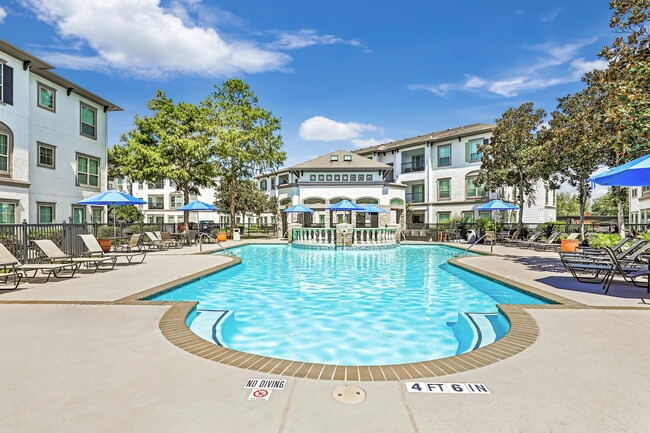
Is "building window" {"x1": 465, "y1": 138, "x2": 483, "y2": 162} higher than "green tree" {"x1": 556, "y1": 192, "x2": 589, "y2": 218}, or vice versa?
"building window" {"x1": 465, "y1": 138, "x2": 483, "y2": 162}

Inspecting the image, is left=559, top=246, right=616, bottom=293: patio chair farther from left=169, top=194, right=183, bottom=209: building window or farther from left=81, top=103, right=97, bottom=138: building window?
left=169, top=194, right=183, bottom=209: building window

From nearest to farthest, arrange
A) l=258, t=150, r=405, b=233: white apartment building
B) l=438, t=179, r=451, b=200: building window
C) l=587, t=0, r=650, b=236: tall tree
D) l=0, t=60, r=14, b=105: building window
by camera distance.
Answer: l=587, t=0, r=650, b=236: tall tree < l=0, t=60, r=14, b=105: building window < l=258, t=150, r=405, b=233: white apartment building < l=438, t=179, r=451, b=200: building window

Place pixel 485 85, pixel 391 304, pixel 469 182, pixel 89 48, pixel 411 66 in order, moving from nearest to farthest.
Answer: pixel 391 304 → pixel 89 48 → pixel 411 66 → pixel 485 85 → pixel 469 182

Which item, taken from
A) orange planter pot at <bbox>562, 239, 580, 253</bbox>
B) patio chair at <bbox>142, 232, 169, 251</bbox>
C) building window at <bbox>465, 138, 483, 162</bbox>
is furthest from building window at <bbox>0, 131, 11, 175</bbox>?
building window at <bbox>465, 138, 483, 162</bbox>

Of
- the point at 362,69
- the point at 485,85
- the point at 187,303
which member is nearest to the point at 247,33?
the point at 362,69

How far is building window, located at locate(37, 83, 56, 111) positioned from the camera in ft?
65.2

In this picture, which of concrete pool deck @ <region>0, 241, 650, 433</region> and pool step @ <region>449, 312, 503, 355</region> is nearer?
concrete pool deck @ <region>0, 241, 650, 433</region>

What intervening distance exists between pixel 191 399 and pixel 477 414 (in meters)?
2.41

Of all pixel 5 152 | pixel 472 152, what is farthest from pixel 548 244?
pixel 5 152

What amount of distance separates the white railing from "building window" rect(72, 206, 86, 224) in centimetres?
1384

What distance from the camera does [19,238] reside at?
475 inches

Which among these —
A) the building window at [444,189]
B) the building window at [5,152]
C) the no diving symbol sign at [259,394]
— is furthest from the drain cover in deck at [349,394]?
the building window at [444,189]

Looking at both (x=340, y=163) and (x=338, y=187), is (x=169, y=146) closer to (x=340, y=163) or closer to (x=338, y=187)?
(x=338, y=187)

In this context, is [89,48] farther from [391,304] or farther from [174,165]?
[391,304]
